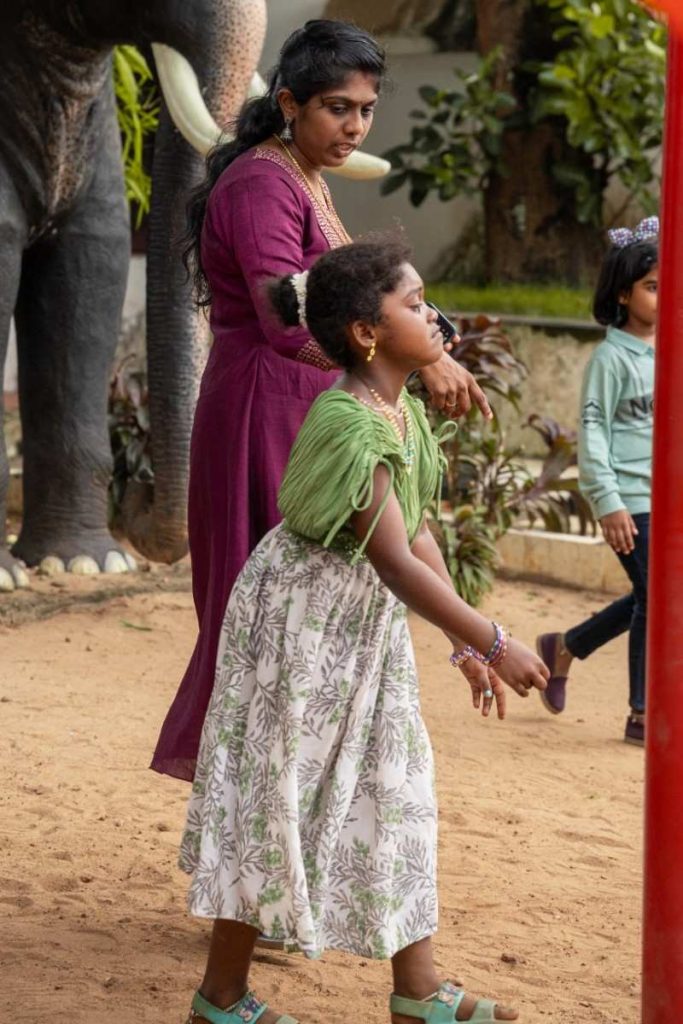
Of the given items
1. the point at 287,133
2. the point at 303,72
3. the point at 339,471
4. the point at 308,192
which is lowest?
the point at 339,471

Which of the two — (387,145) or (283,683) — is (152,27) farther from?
(387,145)

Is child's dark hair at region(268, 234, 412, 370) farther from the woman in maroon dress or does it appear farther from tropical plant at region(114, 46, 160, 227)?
tropical plant at region(114, 46, 160, 227)

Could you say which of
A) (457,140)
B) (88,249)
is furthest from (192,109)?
(457,140)

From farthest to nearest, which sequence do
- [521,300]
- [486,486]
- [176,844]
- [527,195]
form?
[527,195] < [521,300] < [486,486] < [176,844]

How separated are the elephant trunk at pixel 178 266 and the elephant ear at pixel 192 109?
0.03 metres

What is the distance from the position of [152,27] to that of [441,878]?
9.53ft

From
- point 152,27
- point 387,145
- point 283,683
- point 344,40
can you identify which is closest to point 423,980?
point 283,683

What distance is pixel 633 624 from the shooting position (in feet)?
17.7

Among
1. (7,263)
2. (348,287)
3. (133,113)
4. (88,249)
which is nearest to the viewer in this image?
(348,287)

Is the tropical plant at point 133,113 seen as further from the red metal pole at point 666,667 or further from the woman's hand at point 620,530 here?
the red metal pole at point 666,667

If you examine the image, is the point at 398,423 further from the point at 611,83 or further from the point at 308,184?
the point at 611,83

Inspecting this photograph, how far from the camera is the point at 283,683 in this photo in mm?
2949

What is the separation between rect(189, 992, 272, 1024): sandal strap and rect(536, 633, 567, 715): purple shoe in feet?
8.69

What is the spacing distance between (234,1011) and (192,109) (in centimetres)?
299
